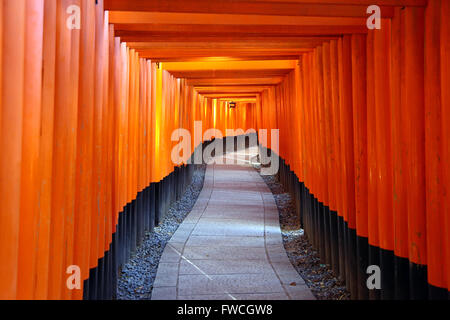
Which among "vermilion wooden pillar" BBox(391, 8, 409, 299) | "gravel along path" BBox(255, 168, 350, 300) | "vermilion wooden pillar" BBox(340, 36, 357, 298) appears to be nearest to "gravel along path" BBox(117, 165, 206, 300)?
"gravel along path" BBox(255, 168, 350, 300)

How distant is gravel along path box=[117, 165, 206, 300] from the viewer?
19.7ft

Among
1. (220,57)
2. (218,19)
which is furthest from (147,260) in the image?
(218,19)

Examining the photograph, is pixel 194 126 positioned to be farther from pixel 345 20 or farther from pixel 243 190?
pixel 345 20

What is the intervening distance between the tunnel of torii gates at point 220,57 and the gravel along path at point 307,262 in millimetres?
223

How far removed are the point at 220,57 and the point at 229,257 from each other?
149 inches

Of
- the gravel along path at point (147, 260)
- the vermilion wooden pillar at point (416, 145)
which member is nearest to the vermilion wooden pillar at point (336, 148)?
the vermilion wooden pillar at point (416, 145)

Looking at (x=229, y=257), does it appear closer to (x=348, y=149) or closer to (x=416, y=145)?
(x=348, y=149)

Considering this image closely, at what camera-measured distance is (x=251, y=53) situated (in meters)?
8.02

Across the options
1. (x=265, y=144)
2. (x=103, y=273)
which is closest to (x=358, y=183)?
(x=103, y=273)

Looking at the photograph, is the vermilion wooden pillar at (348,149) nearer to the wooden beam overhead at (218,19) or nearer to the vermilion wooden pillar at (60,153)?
the wooden beam overhead at (218,19)

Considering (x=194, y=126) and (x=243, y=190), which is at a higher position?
(x=194, y=126)

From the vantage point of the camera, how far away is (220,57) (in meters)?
8.45

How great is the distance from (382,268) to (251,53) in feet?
15.7

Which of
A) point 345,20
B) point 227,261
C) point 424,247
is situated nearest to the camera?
point 424,247
